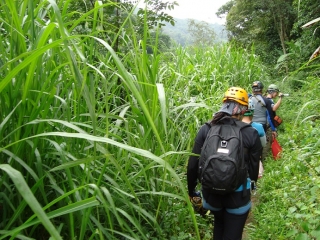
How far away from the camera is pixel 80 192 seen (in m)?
1.36

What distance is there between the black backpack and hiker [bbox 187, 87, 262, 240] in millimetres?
46

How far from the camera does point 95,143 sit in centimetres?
107

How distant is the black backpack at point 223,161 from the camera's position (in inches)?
86.9

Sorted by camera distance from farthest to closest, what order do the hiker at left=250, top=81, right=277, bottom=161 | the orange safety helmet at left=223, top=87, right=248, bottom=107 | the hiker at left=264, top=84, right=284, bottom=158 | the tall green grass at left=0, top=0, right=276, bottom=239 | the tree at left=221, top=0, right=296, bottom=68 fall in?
1. the tree at left=221, top=0, right=296, bottom=68
2. the hiker at left=264, top=84, right=284, bottom=158
3. the hiker at left=250, top=81, right=277, bottom=161
4. the orange safety helmet at left=223, top=87, right=248, bottom=107
5. the tall green grass at left=0, top=0, right=276, bottom=239

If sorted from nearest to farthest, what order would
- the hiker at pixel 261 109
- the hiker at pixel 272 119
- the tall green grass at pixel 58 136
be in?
the tall green grass at pixel 58 136
the hiker at pixel 261 109
the hiker at pixel 272 119

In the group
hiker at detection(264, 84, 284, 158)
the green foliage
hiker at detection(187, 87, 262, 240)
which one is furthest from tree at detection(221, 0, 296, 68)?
hiker at detection(187, 87, 262, 240)

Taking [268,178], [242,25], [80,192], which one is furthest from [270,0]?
[80,192]

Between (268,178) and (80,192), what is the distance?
350 centimetres

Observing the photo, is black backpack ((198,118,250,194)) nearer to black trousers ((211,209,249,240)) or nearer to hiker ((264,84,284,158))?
black trousers ((211,209,249,240))

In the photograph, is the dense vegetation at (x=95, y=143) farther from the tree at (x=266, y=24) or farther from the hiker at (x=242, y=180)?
the tree at (x=266, y=24)

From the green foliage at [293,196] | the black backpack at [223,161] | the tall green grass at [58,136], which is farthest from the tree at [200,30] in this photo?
the tall green grass at [58,136]

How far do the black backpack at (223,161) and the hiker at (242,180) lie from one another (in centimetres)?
5

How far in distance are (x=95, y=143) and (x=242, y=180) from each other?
1.53m

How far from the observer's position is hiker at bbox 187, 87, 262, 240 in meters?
2.38
